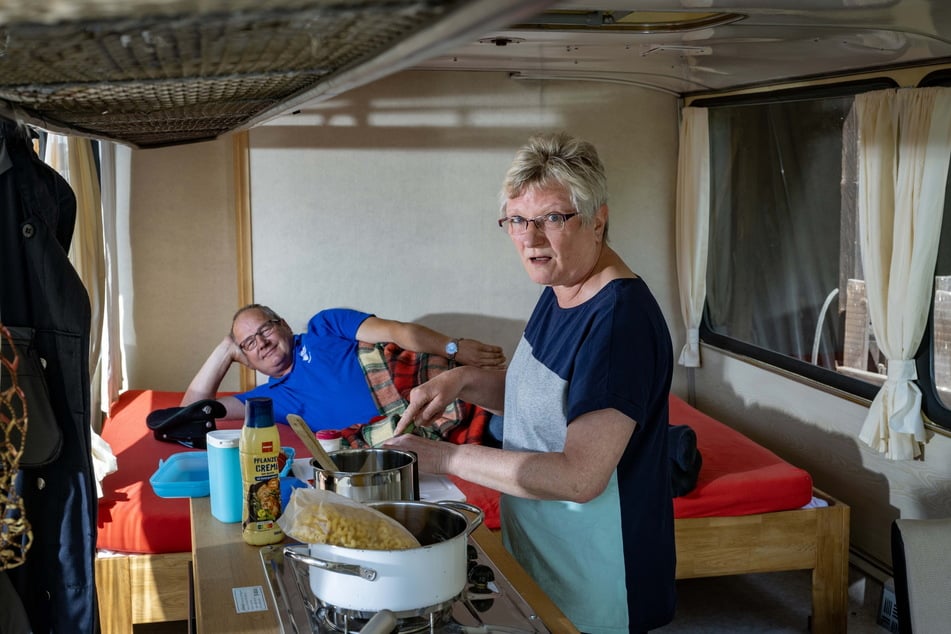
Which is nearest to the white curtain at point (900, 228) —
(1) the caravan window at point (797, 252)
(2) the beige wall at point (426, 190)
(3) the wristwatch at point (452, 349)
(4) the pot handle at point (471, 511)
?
(1) the caravan window at point (797, 252)

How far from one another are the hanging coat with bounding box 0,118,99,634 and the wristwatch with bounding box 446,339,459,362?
235 cm

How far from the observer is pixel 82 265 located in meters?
3.39

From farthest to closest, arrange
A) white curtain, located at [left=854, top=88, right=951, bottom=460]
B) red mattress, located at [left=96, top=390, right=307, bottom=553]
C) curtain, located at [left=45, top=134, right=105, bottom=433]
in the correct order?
1. curtain, located at [left=45, top=134, right=105, bottom=433]
2. white curtain, located at [left=854, top=88, right=951, bottom=460]
3. red mattress, located at [left=96, top=390, right=307, bottom=553]

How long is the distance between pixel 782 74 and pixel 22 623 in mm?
3481

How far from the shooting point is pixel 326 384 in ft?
12.6

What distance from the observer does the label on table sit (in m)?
1.37

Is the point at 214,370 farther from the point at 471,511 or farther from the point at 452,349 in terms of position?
the point at 471,511

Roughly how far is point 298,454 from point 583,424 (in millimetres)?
1645

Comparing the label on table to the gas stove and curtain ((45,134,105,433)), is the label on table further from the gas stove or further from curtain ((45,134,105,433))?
curtain ((45,134,105,433))

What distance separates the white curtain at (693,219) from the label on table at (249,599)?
3.76 m

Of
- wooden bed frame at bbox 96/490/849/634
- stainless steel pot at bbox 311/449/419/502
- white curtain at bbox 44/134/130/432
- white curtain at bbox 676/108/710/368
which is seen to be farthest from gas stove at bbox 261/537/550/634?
white curtain at bbox 676/108/710/368

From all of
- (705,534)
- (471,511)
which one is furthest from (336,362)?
(471,511)

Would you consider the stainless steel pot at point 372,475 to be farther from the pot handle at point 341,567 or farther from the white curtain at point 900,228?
the white curtain at point 900,228

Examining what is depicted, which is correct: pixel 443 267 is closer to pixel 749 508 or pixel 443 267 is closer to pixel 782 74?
pixel 782 74
